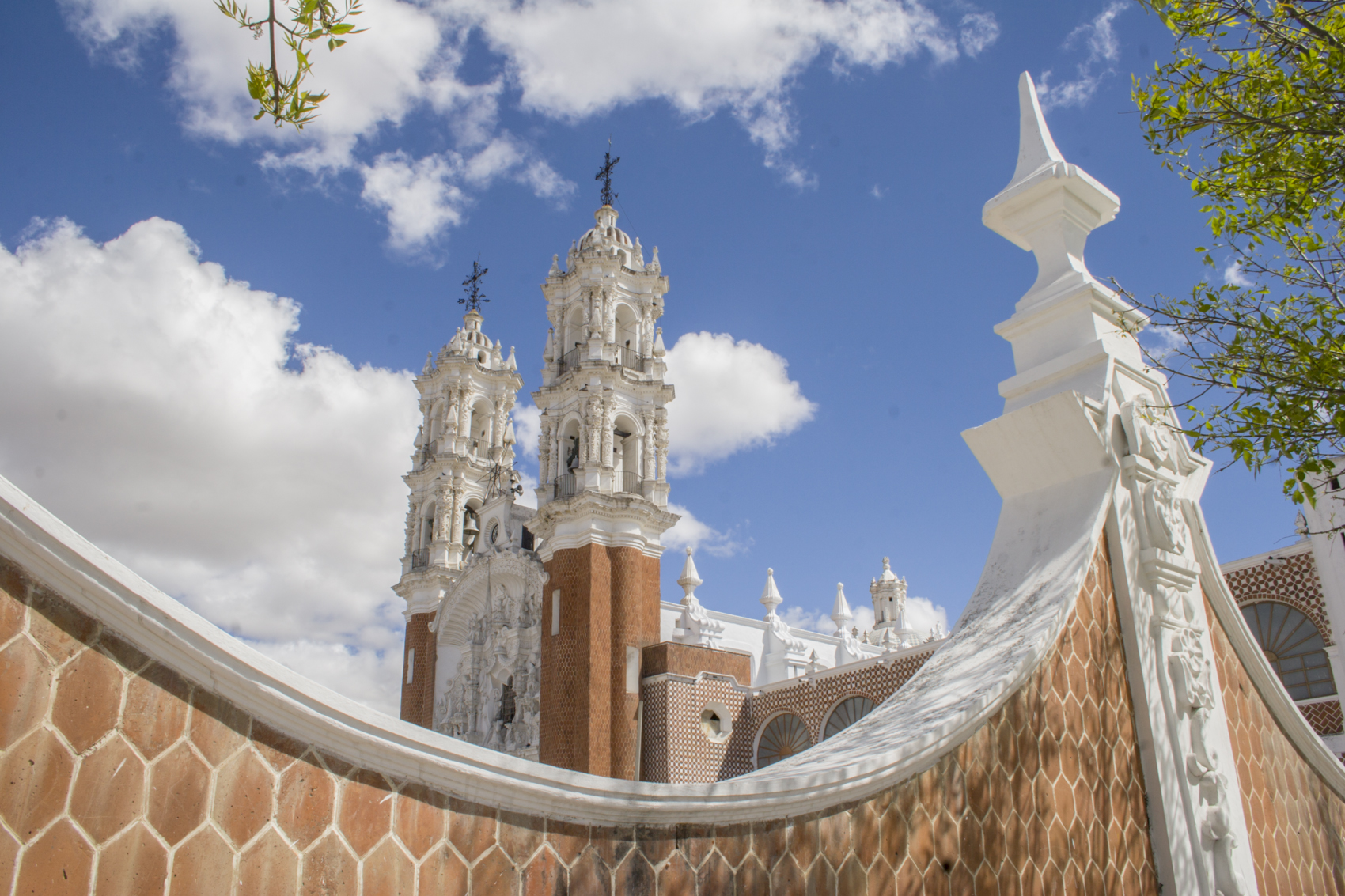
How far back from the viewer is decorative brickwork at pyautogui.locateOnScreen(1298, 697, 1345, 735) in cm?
1075

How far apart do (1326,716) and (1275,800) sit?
9.75 meters

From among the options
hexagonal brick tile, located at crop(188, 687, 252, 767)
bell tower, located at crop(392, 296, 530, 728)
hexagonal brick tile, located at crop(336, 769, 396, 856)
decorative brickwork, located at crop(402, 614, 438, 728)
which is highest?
bell tower, located at crop(392, 296, 530, 728)

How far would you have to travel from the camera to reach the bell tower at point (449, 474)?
25344mm

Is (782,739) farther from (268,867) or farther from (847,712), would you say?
(268,867)

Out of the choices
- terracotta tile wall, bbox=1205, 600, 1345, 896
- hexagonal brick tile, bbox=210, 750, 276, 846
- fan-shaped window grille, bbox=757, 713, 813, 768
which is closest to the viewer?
hexagonal brick tile, bbox=210, 750, 276, 846

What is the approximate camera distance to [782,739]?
59.4ft

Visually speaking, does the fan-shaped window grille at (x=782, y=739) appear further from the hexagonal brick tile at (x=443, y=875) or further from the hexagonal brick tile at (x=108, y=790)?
the hexagonal brick tile at (x=108, y=790)

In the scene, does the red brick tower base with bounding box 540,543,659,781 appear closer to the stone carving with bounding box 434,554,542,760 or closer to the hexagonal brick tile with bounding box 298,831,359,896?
the stone carving with bounding box 434,554,542,760

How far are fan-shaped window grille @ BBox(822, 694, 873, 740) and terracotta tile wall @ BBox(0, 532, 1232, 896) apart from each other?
47.8ft

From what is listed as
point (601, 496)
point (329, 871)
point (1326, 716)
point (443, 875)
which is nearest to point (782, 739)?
point (601, 496)

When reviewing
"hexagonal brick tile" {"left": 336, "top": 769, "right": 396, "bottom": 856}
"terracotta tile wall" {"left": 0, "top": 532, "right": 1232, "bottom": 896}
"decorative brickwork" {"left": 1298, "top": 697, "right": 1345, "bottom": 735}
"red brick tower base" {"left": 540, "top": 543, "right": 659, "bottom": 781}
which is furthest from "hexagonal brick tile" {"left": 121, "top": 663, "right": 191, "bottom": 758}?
"red brick tower base" {"left": 540, "top": 543, "right": 659, "bottom": 781}

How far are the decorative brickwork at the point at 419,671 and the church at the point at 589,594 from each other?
0.07m

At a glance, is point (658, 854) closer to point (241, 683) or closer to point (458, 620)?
point (241, 683)

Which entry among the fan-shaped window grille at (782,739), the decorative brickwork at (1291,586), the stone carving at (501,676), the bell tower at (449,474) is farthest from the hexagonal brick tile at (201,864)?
the bell tower at (449,474)
